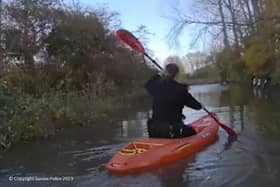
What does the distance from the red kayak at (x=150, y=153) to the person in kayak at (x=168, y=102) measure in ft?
0.77

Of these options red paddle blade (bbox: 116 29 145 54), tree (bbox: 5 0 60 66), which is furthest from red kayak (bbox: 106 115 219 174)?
tree (bbox: 5 0 60 66)

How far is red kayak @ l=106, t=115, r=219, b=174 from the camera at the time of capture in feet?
21.7

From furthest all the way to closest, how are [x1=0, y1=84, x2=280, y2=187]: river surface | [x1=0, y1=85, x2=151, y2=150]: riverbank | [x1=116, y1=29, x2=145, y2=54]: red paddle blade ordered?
[x1=0, y1=85, x2=151, y2=150]: riverbank < [x1=116, y1=29, x2=145, y2=54]: red paddle blade < [x1=0, y1=84, x2=280, y2=187]: river surface

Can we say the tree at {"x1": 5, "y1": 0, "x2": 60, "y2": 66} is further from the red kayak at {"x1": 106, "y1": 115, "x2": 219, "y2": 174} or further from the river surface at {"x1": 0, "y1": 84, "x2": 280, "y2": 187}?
the red kayak at {"x1": 106, "y1": 115, "x2": 219, "y2": 174}

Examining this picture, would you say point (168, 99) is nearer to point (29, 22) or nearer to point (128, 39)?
point (128, 39)

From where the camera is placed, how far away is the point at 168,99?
24.2 ft

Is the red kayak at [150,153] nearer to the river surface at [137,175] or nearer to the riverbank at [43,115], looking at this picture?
the river surface at [137,175]

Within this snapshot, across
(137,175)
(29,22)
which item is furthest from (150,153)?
(29,22)

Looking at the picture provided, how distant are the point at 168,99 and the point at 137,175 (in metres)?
1.54

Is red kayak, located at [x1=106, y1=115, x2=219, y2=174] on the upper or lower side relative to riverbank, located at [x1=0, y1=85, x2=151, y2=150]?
lower

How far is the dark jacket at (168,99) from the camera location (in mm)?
7391

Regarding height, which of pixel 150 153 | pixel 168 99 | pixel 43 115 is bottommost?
pixel 150 153

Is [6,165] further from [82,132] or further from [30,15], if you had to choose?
[30,15]

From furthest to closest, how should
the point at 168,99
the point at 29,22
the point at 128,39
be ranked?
the point at 29,22 → the point at 128,39 → the point at 168,99
